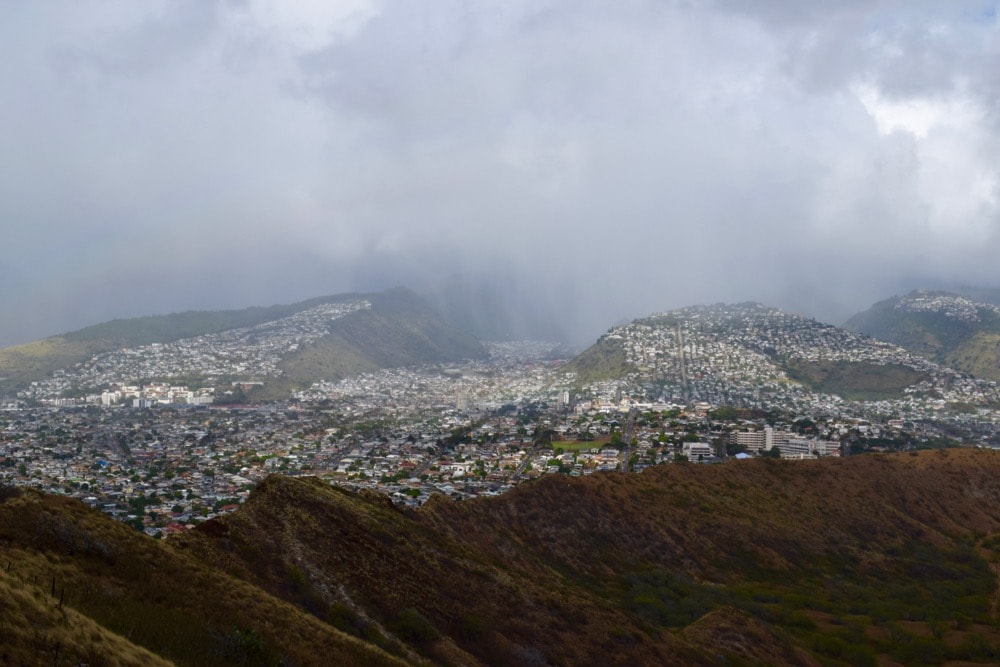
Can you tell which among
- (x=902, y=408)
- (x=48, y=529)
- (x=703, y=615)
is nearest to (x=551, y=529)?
(x=703, y=615)

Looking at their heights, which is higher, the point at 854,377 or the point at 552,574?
the point at 552,574

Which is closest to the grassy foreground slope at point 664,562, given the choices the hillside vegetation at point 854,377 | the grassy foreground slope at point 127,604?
the grassy foreground slope at point 127,604

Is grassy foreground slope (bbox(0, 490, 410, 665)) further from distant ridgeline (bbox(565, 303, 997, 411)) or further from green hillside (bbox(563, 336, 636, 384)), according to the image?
green hillside (bbox(563, 336, 636, 384))

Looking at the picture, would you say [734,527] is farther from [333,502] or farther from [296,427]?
[296,427]

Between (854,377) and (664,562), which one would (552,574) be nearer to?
(664,562)

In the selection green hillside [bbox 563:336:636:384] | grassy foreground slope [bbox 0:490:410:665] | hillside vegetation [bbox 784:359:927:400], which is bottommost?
hillside vegetation [bbox 784:359:927:400]

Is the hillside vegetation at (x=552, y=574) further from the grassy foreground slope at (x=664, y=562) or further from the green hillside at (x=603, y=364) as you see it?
the green hillside at (x=603, y=364)

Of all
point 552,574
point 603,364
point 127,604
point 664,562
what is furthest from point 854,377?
point 127,604

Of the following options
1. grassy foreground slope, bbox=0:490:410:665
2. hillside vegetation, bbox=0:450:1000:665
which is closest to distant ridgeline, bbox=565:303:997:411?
hillside vegetation, bbox=0:450:1000:665

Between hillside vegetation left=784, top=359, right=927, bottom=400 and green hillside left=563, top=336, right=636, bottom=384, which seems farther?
green hillside left=563, top=336, right=636, bottom=384
